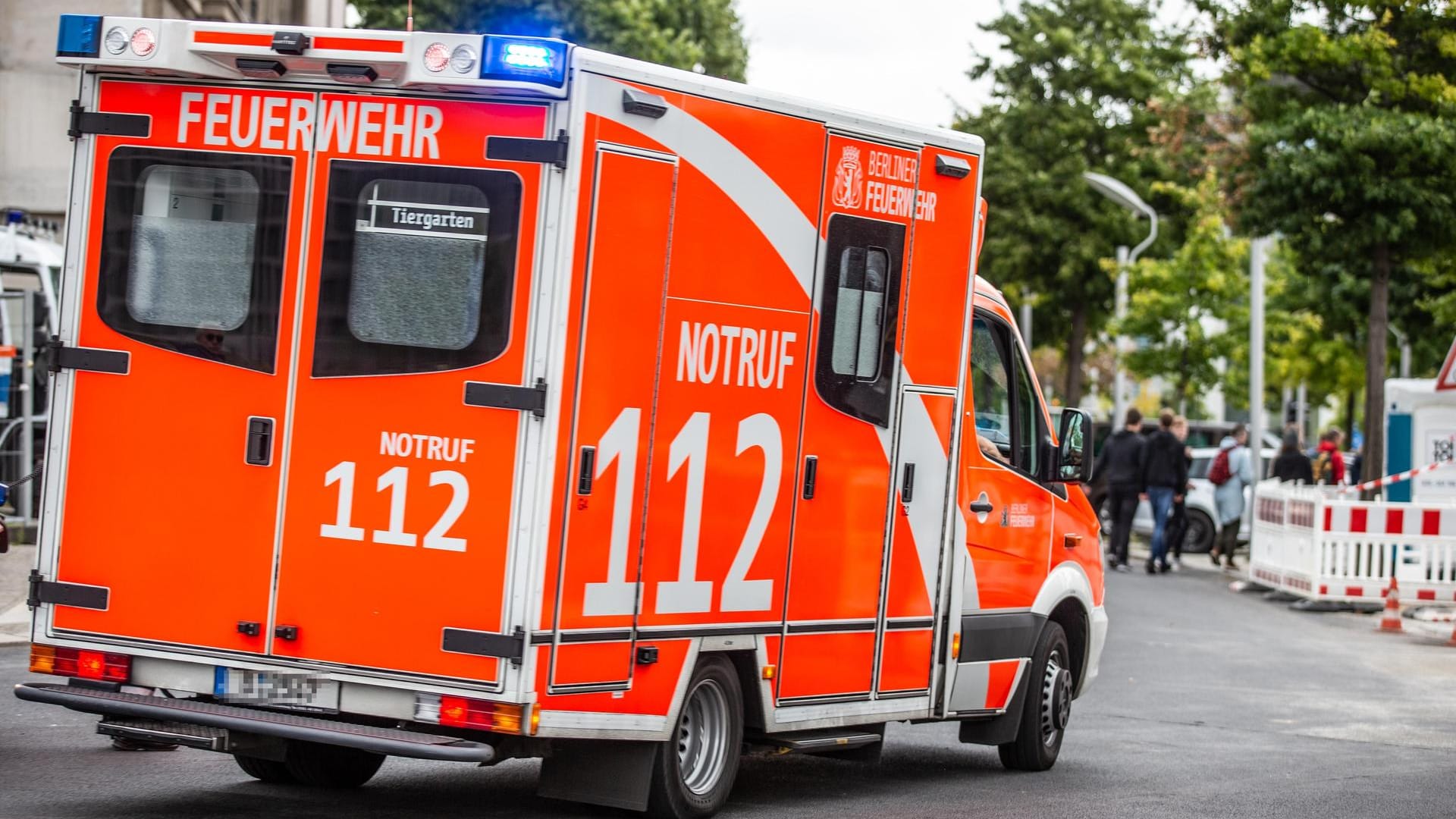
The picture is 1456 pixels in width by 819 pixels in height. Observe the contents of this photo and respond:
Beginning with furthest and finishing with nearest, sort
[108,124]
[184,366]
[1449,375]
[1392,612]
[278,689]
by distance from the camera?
1. [1392,612]
2. [1449,375]
3. [108,124]
4. [184,366]
5. [278,689]

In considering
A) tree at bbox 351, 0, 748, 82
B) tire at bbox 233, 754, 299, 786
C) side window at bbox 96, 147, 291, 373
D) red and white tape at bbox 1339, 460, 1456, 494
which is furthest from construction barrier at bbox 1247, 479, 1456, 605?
tree at bbox 351, 0, 748, 82

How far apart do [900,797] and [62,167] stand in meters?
16.4

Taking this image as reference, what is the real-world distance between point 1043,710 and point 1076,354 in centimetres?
3142

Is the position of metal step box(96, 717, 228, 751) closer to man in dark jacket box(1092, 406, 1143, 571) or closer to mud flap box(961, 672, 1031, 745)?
mud flap box(961, 672, 1031, 745)

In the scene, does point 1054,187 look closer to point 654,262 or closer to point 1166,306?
point 1166,306

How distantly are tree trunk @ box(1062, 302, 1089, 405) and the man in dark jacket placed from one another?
15976 mm

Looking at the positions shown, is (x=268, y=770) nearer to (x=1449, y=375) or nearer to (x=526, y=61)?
(x=526, y=61)

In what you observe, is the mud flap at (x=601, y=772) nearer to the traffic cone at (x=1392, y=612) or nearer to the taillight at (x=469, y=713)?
the taillight at (x=469, y=713)

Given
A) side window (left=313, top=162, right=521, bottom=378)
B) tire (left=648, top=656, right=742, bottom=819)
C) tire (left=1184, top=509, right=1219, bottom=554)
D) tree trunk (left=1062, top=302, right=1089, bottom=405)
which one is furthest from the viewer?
tree trunk (left=1062, top=302, right=1089, bottom=405)

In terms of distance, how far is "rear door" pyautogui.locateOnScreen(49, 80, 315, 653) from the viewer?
6734mm

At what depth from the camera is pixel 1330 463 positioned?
25766 millimetres

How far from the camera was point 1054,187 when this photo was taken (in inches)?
1578

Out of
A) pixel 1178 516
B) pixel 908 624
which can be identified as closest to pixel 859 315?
pixel 908 624

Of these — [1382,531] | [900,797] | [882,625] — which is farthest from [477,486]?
[1382,531]
